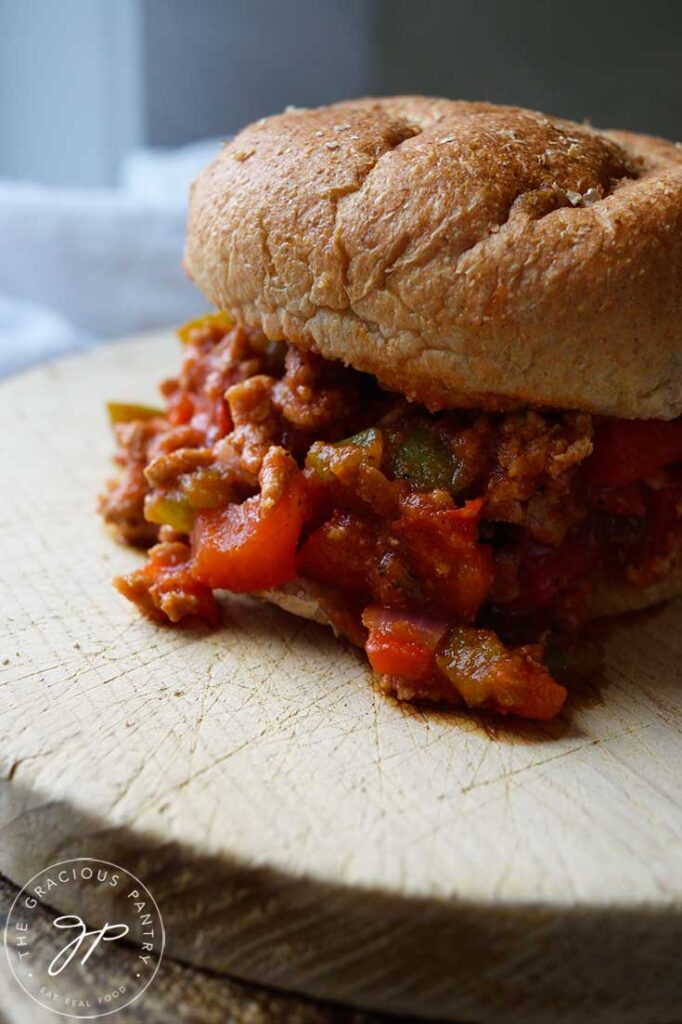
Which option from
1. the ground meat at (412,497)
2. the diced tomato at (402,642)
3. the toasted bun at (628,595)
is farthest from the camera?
the toasted bun at (628,595)

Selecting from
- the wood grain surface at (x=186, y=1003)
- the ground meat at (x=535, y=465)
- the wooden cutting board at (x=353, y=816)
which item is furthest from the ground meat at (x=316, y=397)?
the wood grain surface at (x=186, y=1003)

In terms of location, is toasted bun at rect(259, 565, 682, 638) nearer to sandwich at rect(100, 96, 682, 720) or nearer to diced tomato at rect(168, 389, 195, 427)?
sandwich at rect(100, 96, 682, 720)

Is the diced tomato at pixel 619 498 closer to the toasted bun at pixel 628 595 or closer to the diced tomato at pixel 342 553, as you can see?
the toasted bun at pixel 628 595

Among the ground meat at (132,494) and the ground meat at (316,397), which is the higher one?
the ground meat at (316,397)

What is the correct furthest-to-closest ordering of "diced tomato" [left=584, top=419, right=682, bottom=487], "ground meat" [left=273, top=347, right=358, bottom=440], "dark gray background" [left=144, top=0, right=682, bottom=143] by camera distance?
"dark gray background" [left=144, top=0, right=682, bottom=143] → "ground meat" [left=273, top=347, right=358, bottom=440] → "diced tomato" [left=584, top=419, right=682, bottom=487]

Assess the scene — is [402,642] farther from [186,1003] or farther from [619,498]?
[186,1003]

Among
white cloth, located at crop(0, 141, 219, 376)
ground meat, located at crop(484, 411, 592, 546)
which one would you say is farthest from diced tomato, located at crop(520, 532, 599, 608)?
white cloth, located at crop(0, 141, 219, 376)

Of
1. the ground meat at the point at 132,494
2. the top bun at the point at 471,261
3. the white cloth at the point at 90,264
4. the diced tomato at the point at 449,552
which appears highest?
the top bun at the point at 471,261

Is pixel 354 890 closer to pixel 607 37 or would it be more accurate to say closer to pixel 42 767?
pixel 42 767
